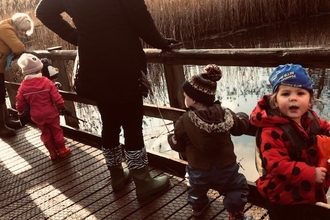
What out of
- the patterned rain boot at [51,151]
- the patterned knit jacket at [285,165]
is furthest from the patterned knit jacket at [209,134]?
the patterned rain boot at [51,151]

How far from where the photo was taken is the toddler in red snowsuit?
3.93 meters

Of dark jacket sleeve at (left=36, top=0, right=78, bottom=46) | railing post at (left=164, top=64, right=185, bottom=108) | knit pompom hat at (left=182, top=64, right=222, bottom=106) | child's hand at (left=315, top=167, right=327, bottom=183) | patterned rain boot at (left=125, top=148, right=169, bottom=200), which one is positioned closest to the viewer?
child's hand at (left=315, top=167, right=327, bottom=183)

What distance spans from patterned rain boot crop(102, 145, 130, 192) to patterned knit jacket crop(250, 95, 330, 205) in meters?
1.34


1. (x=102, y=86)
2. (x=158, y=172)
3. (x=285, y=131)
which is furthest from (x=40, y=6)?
(x=285, y=131)

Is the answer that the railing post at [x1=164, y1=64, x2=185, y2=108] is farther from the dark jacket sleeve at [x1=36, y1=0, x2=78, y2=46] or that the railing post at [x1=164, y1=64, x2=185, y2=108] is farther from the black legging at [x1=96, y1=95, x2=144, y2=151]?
the dark jacket sleeve at [x1=36, y1=0, x2=78, y2=46]

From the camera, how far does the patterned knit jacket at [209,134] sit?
94.1 inches

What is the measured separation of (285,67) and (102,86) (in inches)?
46.5

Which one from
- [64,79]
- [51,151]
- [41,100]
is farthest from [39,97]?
[64,79]

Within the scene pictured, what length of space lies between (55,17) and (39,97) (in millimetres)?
1265

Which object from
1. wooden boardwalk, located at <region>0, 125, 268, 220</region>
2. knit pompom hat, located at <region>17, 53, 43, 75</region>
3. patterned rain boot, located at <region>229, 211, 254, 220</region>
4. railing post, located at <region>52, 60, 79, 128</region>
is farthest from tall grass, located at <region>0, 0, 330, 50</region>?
patterned rain boot, located at <region>229, 211, 254, 220</region>

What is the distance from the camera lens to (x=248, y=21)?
1069 centimetres

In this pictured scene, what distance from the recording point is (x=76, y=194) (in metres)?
3.36

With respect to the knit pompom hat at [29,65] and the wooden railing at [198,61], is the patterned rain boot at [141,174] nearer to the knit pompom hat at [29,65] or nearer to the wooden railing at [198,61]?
the wooden railing at [198,61]

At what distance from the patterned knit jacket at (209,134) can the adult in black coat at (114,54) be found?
0.45 meters
